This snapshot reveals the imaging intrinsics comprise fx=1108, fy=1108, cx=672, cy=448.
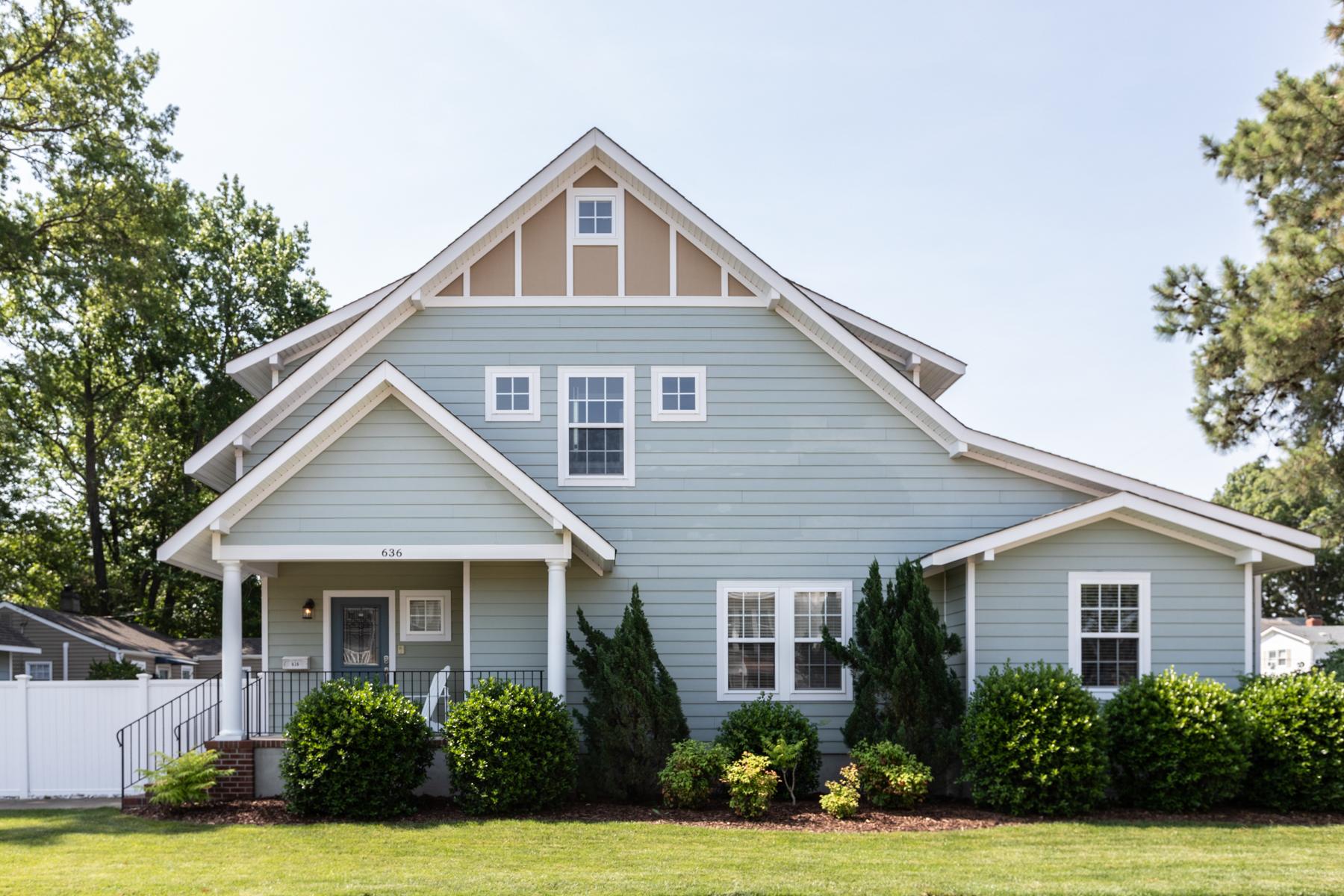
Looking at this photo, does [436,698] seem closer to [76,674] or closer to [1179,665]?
[1179,665]

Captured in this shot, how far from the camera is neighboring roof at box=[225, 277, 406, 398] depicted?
1520 cm

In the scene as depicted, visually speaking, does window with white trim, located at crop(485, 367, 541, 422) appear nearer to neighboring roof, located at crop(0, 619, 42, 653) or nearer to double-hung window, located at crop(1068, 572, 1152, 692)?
double-hung window, located at crop(1068, 572, 1152, 692)

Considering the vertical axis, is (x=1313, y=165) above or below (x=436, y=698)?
above

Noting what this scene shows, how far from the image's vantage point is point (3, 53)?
20.7 m

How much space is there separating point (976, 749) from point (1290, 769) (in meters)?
3.37

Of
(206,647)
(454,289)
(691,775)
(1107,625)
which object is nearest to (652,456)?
(454,289)

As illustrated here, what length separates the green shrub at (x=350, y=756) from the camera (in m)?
11.8

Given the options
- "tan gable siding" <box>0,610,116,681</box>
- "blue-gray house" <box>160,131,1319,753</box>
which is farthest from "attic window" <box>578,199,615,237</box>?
"tan gable siding" <box>0,610,116,681</box>

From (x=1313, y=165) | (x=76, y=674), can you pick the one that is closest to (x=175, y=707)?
(x=76, y=674)

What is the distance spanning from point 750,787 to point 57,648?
77.9 feet

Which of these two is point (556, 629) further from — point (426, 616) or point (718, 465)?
point (718, 465)

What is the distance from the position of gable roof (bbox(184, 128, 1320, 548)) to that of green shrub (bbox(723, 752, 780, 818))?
5.07m

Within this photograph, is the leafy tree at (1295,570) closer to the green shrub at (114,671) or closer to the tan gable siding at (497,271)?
the tan gable siding at (497,271)

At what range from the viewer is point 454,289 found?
49.0 ft
